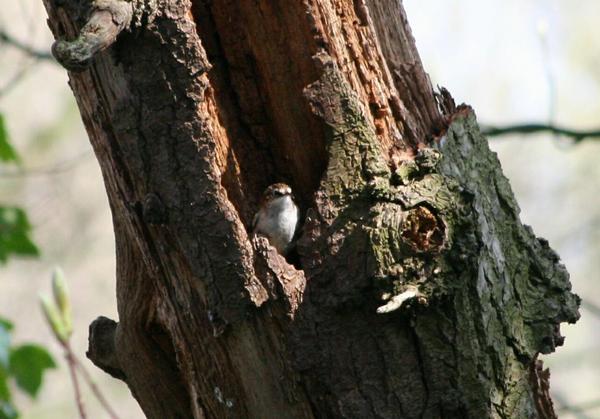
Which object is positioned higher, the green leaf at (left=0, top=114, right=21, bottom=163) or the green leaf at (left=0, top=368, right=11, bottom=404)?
the green leaf at (left=0, top=114, right=21, bottom=163)

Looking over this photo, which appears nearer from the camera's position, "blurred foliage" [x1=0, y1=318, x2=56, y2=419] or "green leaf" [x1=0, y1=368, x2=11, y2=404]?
"green leaf" [x1=0, y1=368, x2=11, y2=404]

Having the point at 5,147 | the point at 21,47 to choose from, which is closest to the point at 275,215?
the point at 5,147

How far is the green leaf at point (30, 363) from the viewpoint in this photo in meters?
2.82

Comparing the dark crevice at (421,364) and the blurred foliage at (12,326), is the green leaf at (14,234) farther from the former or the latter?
the dark crevice at (421,364)

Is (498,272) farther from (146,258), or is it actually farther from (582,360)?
(582,360)

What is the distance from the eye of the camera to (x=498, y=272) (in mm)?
2164

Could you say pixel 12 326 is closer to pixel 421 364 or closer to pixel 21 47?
pixel 421 364

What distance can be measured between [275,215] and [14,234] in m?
1.26

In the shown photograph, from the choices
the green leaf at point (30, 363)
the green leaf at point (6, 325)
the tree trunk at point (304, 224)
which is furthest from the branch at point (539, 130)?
the green leaf at point (6, 325)

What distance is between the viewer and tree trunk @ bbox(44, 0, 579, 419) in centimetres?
196

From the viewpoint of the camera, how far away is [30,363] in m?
2.83

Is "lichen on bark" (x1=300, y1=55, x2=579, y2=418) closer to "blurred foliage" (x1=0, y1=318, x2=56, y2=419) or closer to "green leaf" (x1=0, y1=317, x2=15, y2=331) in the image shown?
"green leaf" (x1=0, y1=317, x2=15, y2=331)

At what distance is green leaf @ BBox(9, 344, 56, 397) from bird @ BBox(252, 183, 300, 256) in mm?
1063

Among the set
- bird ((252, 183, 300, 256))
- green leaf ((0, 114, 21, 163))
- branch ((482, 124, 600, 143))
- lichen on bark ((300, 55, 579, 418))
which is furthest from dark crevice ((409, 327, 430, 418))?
branch ((482, 124, 600, 143))
